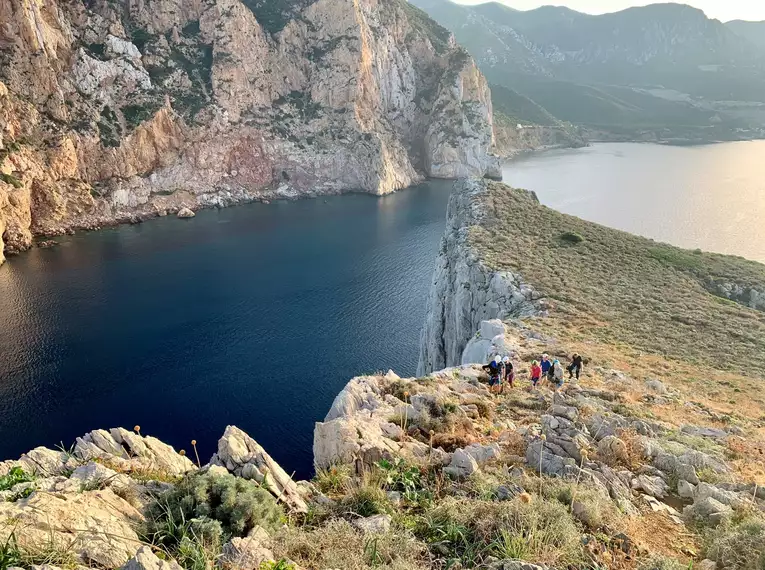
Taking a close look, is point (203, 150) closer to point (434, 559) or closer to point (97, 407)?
point (97, 407)

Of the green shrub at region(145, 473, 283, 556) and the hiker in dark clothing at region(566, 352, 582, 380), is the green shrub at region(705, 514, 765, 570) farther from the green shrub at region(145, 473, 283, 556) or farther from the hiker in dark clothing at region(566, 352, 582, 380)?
the hiker in dark clothing at region(566, 352, 582, 380)

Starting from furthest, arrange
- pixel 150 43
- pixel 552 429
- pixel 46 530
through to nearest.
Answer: pixel 150 43
pixel 552 429
pixel 46 530

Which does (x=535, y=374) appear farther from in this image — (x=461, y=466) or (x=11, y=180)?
(x=11, y=180)

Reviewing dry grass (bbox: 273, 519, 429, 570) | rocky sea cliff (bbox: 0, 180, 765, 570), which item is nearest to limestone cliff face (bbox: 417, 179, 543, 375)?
rocky sea cliff (bbox: 0, 180, 765, 570)

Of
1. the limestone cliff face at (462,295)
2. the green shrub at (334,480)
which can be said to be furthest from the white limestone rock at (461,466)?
the limestone cliff face at (462,295)

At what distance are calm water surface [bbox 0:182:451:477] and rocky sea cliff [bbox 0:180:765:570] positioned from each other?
830 inches

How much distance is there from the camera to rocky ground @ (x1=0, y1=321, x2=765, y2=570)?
6.62 metres

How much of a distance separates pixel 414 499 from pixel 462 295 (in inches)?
1016

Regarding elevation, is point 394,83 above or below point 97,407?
above

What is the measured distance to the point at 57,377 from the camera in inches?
1553

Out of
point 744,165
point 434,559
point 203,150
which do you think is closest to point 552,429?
point 434,559

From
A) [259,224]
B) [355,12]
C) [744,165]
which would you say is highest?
[355,12]

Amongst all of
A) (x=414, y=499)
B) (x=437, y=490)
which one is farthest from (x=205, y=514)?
(x=437, y=490)

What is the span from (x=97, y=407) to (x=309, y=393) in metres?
15.7
